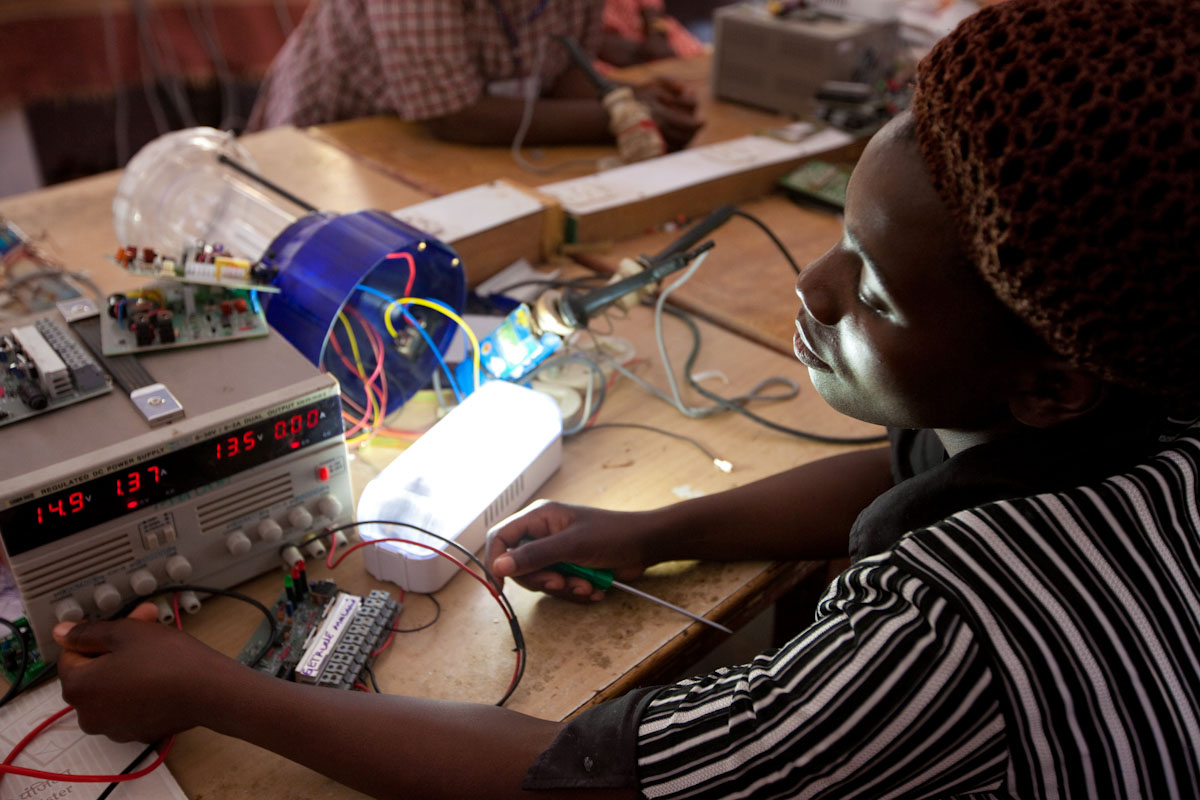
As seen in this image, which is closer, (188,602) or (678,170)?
(188,602)

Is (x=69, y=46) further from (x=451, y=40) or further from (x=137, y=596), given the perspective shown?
(x=137, y=596)

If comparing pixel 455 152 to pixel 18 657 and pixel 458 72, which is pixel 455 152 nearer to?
pixel 458 72

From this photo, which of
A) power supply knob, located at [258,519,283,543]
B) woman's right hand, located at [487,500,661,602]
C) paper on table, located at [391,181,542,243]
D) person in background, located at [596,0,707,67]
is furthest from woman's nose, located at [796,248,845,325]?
person in background, located at [596,0,707,67]

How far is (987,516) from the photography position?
2.09 feet

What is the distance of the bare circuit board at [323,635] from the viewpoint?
2.79ft

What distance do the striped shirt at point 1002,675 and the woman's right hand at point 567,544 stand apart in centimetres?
32

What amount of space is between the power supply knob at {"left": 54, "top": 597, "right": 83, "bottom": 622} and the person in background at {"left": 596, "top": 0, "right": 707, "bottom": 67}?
8.82 feet

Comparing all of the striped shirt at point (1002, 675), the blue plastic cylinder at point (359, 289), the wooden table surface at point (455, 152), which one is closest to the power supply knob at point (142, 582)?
the blue plastic cylinder at point (359, 289)

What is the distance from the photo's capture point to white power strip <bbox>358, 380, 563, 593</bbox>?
3.18 ft

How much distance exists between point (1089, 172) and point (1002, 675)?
12.3 inches

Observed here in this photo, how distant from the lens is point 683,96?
7.30ft

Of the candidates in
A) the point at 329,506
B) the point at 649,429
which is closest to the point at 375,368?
the point at 329,506

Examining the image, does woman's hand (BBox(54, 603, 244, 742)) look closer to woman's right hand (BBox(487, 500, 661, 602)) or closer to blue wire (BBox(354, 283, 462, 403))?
woman's right hand (BBox(487, 500, 661, 602))

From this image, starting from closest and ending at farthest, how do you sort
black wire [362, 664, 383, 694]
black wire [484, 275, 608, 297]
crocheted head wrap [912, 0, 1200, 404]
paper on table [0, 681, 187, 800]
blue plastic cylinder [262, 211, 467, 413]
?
1. crocheted head wrap [912, 0, 1200, 404]
2. paper on table [0, 681, 187, 800]
3. black wire [362, 664, 383, 694]
4. blue plastic cylinder [262, 211, 467, 413]
5. black wire [484, 275, 608, 297]
